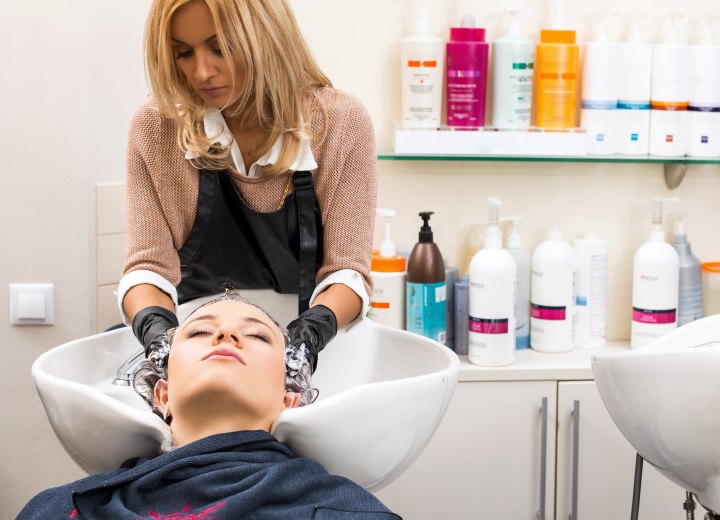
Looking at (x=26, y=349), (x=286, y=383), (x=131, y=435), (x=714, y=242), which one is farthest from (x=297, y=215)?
(x=714, y=242)

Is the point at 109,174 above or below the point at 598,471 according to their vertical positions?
above

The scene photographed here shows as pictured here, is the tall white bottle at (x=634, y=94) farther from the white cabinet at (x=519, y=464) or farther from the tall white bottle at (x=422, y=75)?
the white cabinet at (x=519, y=464)

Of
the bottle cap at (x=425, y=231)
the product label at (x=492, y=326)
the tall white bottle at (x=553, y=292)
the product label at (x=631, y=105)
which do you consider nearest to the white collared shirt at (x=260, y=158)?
the bottle cap at (x=425, y=231)

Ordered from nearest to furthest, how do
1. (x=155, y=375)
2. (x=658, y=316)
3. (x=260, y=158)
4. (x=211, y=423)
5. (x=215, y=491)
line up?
1. (x=215, y=491)
2. (x=211, y=423)
3. (x=155, y=375)
4. (x=260, y=158)
5. (x=658, y=316)

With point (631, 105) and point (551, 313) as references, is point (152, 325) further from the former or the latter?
point (631, 105)

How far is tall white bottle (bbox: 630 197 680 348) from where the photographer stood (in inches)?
88.7

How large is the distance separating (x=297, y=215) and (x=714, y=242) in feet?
4.10

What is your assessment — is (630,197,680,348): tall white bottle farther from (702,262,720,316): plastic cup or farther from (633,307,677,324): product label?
(702,262,720,316): plastic cup

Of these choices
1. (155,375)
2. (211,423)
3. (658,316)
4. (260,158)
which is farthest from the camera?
(658,316)

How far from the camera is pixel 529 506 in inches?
87.7

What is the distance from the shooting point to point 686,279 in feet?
7.51

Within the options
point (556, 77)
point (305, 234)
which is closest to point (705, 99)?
point (556, 77)

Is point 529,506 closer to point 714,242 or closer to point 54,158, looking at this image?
point 714,242

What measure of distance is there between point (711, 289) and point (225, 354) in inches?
59.1
